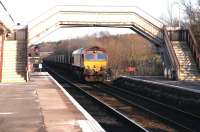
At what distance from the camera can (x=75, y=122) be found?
47.6 feet

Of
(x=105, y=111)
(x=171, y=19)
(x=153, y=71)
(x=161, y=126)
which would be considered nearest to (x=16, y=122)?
(x=161, y=126)

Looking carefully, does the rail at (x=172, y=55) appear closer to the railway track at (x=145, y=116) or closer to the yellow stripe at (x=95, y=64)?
the yellow stripe at (x=95, y=64)

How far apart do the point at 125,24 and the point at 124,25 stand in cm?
30

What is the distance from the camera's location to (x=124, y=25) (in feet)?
152

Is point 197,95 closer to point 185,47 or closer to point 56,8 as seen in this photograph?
point 185,47

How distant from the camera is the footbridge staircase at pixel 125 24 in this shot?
43.1m

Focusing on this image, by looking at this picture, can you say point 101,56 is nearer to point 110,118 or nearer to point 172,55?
point 172,55

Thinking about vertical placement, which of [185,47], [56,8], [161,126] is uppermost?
[56,8]

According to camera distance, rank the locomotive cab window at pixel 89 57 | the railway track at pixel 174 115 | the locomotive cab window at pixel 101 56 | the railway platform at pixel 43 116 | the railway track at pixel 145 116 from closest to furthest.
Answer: the railway platform at pixel 43 116 < the railway track at pixel 145 116 < the railway track at pixel 174 115 < the locomotive cab window at pixel 89 57 < the locomotive cab window at pixel 101 56

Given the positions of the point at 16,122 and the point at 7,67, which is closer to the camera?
the point at 16,122

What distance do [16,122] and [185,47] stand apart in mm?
30742

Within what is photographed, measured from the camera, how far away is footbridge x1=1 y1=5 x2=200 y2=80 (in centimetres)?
4306

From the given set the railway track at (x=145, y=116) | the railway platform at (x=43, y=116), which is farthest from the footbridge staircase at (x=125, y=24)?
the railway platform at (x=43, y=116)

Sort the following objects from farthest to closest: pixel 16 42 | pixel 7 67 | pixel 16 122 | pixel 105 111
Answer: pixel 16 42 → pixel 7 67 → pixel 105 111 → pixel 16 122
